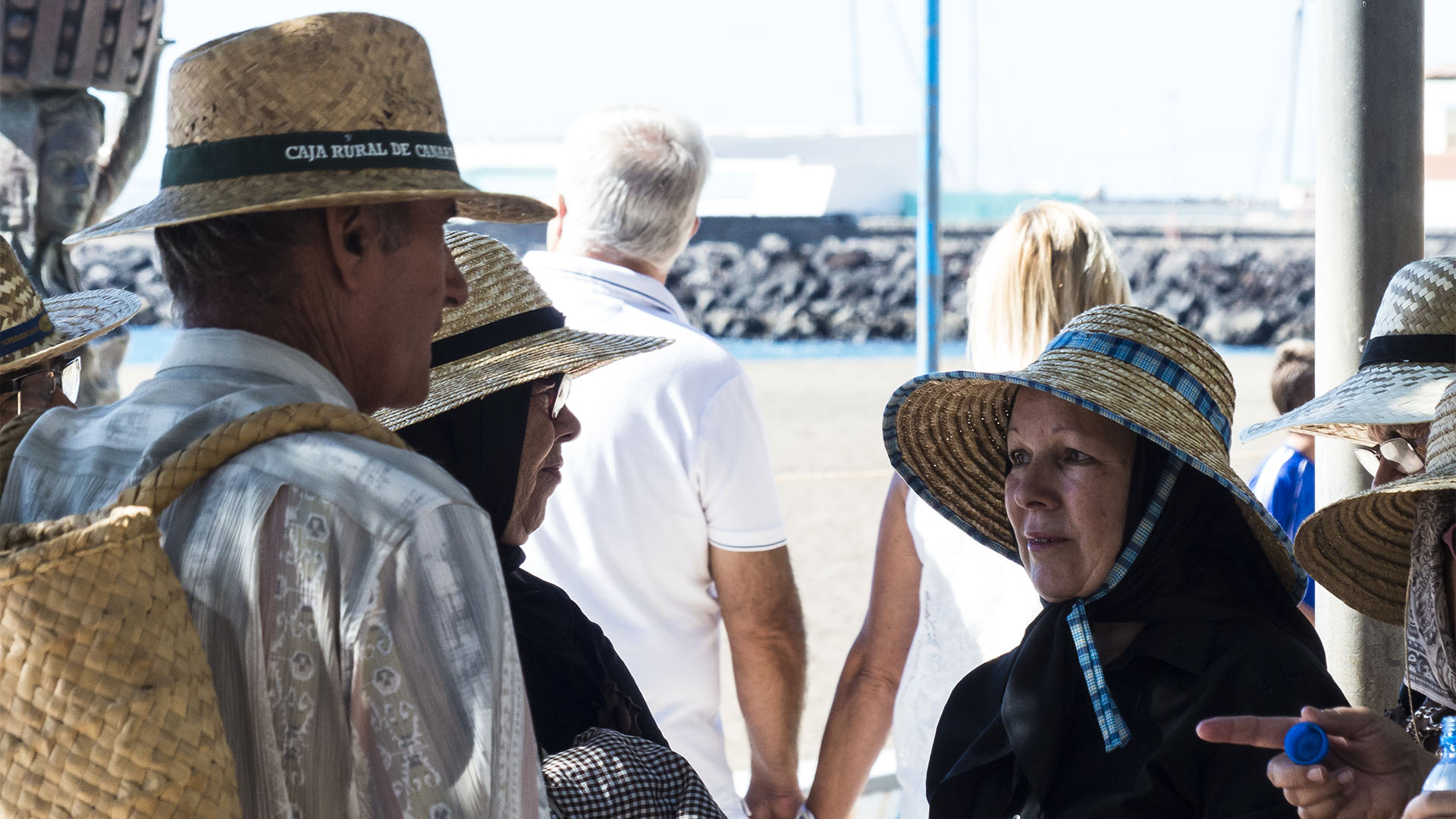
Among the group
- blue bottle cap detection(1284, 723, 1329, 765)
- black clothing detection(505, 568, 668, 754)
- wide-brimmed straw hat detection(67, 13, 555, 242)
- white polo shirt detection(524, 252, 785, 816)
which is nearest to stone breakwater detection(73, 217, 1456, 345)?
white polo shirt detection(524, 252, 785, 816)

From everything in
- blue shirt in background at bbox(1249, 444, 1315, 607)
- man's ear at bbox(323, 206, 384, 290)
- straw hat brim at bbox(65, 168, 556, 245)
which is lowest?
blue shirt in background at bbox(1249, 444, 1315, 607)

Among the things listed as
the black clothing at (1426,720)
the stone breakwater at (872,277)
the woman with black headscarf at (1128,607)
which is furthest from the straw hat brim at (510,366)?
the stone breakwater at (872,277)

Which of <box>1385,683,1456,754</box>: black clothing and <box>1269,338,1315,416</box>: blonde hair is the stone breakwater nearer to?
<box>1269,338,1315,416</box>: blonde hair

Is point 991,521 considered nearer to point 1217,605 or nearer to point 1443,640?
point 1217,605

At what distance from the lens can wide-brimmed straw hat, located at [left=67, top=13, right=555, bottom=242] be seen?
1297 mm

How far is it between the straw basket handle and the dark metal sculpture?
394cm

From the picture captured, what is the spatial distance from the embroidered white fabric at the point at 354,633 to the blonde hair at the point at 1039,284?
73.4 inches

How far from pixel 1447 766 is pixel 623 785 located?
0.91 metres

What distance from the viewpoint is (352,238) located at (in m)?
1.33

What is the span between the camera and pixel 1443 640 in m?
1.86

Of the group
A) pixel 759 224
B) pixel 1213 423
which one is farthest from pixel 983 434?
pixel 759 224

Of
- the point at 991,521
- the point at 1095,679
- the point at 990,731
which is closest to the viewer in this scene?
the point at 1095,679

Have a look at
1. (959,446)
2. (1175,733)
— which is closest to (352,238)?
(1175,733)

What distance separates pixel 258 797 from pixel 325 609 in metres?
0.18
